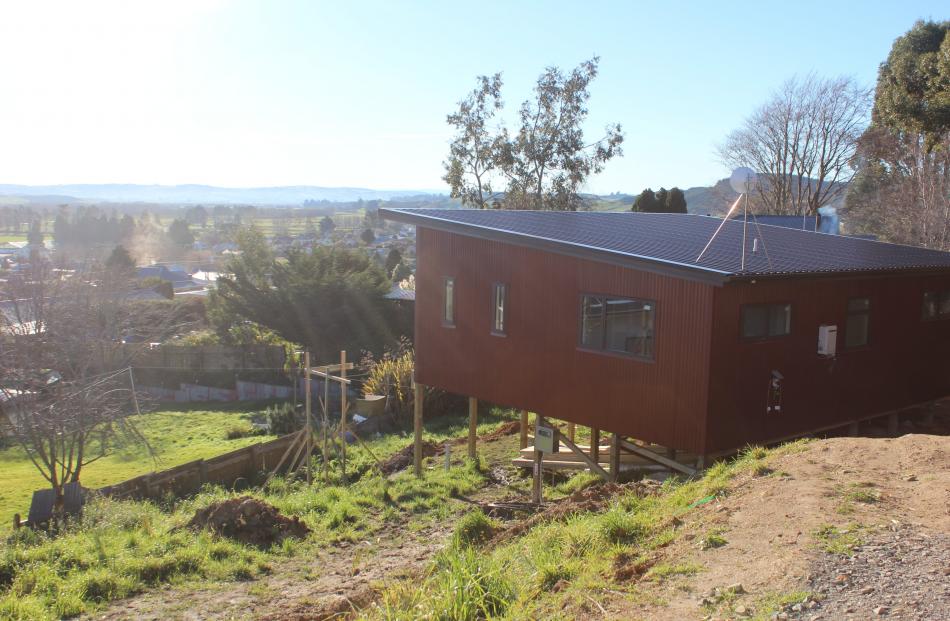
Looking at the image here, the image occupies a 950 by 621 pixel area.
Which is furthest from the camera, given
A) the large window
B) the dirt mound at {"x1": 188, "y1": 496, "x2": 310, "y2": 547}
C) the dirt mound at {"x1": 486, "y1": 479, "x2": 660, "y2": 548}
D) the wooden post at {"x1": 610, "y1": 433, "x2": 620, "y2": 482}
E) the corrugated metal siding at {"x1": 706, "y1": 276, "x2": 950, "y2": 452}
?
the wooden post at {"x1": 610, "y1": 433, "x2": 620, "y2": 482}

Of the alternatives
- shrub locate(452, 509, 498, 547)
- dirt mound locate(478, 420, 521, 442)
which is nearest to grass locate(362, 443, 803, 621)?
shrub locate(452, 509, 498, 547)

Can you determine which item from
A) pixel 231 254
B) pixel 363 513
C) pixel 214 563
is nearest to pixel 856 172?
pixel 231 254

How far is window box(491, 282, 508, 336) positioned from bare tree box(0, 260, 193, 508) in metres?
7.41

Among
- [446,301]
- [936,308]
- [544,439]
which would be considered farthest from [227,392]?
[936,308]

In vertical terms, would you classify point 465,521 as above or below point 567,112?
below

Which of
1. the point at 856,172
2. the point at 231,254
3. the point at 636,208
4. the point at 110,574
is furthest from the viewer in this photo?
the point at 636,208

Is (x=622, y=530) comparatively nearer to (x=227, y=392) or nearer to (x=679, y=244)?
(x=679, y=244)

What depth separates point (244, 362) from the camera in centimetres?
3209

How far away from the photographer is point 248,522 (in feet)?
37.8

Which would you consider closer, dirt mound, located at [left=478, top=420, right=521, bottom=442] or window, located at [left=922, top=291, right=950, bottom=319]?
window, located at [left=922, top=291, right=950, bottom=319]

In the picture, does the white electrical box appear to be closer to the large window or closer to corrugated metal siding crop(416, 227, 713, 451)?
corrugated metal siding crop(416, 227, 713, 451)

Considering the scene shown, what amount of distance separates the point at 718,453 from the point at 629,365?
1.79 m

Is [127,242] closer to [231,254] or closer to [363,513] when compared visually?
[231,254]

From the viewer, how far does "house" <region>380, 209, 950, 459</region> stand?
1121cm
